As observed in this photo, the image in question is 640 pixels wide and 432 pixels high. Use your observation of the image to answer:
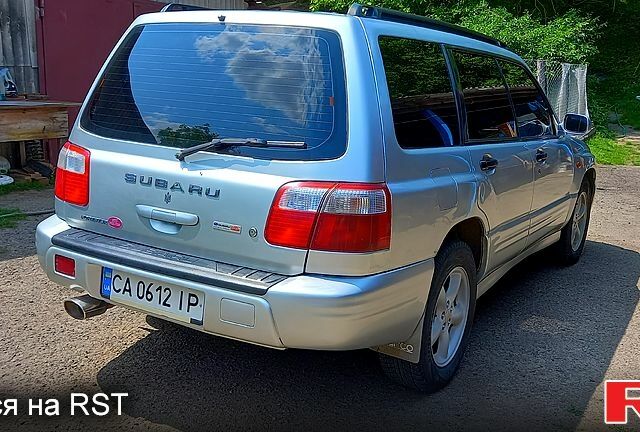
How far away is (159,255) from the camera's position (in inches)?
120

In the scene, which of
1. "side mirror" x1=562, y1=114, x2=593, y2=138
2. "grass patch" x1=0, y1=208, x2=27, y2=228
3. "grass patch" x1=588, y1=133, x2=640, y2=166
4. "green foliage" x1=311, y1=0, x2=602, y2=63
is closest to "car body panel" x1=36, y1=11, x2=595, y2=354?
"side mirror" x1=562, y1=114, x2=593, y2=138

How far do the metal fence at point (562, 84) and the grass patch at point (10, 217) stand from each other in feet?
34.3

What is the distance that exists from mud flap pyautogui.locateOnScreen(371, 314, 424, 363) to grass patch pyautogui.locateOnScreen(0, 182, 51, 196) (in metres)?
6.16

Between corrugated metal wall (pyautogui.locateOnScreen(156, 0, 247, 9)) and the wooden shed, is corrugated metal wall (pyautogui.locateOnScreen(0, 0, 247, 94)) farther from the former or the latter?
corrugated metal wall (pyautogui.locateOnScreen(156, 0, 247, 9))

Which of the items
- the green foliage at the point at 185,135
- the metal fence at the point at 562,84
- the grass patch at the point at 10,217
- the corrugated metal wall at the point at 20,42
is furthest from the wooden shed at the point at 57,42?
the metal fence at the point at 562,84

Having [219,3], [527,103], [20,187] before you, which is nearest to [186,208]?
[527,103]

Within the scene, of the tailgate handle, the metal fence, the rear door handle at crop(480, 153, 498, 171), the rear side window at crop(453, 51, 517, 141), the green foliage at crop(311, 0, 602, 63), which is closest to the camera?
the tailgate handle

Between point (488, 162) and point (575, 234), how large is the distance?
8.54ft

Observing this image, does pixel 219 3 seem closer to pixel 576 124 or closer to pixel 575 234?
pixel 576 124

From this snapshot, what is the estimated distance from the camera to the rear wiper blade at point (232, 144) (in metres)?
2.87

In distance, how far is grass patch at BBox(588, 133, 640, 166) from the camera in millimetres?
13109

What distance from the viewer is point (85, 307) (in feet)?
10.8

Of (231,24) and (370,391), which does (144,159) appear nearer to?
(231,24)

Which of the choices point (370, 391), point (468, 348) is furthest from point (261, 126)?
point (468, 348)
